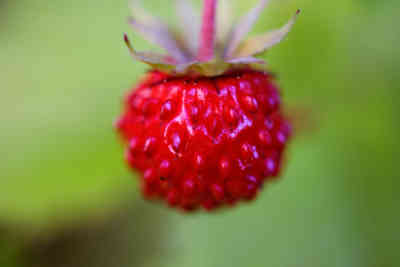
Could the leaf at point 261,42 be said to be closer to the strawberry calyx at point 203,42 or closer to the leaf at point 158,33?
the strawberry calyx at point 203,42

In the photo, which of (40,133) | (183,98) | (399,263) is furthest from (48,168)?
(399,263)

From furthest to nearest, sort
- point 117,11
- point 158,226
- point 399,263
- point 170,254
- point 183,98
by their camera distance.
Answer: point 158,226 < point 117,11 < point 170,254 < point 399,263 < point 183,98

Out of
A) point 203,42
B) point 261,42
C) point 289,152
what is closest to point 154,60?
point 203,42

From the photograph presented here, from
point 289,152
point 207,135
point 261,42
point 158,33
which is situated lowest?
point 207,135

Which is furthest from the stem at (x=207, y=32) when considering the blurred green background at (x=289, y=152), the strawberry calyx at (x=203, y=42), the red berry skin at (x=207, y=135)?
the blurred green background at (x=289, y=152)

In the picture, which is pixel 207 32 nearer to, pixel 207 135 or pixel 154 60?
pixel 154 60

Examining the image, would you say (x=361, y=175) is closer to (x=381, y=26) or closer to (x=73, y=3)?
(x=381, y=26)

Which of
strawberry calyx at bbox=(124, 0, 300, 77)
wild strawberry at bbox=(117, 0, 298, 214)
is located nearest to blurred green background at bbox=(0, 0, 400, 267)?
strawberry calyx at bbox=(124, 0, 300, 77)
